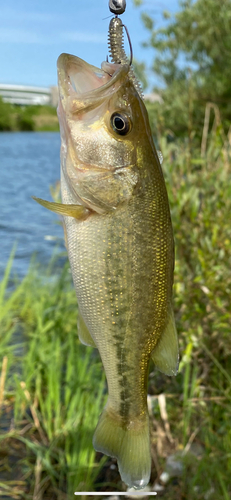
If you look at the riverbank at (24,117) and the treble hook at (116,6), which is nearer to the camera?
the treble hook at (116,6)

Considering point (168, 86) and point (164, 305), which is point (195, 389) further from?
point (168, 86)

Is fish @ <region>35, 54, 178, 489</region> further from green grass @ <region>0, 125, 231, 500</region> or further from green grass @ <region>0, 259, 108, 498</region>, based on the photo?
green grass @ <region>0, 259, 108, 498</region>

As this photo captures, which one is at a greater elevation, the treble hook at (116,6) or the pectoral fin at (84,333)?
the treble hook at (116,6)

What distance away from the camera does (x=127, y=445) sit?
1.41m

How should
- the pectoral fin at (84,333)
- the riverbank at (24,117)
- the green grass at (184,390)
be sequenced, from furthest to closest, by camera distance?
the riverbank at (24,117) < the green grass at (184,390) < the pectoral fin at (84,333)

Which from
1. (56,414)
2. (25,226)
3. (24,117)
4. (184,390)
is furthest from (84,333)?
(24,117)

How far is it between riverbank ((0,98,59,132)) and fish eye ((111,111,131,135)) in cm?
5150

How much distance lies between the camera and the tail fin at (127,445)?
1.34 metres

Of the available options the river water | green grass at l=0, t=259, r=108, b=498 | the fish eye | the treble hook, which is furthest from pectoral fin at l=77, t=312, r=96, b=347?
the river water

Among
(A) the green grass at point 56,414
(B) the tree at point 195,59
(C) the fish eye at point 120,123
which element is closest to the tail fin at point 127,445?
(C) the fish eye at point 120,123

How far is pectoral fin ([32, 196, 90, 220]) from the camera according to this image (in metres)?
1.29

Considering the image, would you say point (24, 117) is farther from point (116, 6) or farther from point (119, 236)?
point (119, 236)

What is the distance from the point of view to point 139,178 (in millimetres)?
1383

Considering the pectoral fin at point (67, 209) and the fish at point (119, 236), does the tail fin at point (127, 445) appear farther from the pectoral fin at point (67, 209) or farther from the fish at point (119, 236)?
the pectoral fin at point (67, 209)
